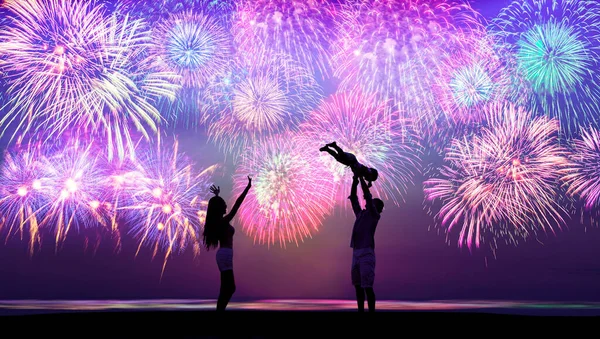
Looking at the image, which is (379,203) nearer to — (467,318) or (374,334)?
(467,318)

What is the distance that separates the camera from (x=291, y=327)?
798 centimetres

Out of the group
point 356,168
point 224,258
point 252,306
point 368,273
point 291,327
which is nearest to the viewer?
point 291,327

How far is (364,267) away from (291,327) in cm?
165

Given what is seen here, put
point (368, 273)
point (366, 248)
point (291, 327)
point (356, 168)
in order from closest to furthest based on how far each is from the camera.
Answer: point (291, 327)
point (368, 273)
point (366, 248)
point (356, 168)

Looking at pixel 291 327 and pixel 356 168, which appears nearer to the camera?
pixel 291 327

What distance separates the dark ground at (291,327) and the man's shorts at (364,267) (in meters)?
0.52

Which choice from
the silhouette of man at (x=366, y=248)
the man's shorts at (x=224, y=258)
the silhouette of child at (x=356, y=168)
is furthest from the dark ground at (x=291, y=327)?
the silhouette of child at (x=356, y=168)

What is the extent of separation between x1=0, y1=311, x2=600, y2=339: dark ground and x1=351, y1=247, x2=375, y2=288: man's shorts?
52 cm

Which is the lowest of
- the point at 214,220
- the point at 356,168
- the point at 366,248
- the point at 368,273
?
the point at 368,273

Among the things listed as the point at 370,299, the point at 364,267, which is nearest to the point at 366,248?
the point at 364,267

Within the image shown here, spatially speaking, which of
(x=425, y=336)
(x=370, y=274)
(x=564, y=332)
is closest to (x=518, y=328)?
(x=564, y=332)

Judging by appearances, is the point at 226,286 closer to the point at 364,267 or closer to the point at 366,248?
the point at 364,267

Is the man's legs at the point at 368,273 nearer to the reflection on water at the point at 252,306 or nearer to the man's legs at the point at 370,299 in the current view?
→ the man's legs at the point at 370,299

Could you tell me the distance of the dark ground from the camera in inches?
275
